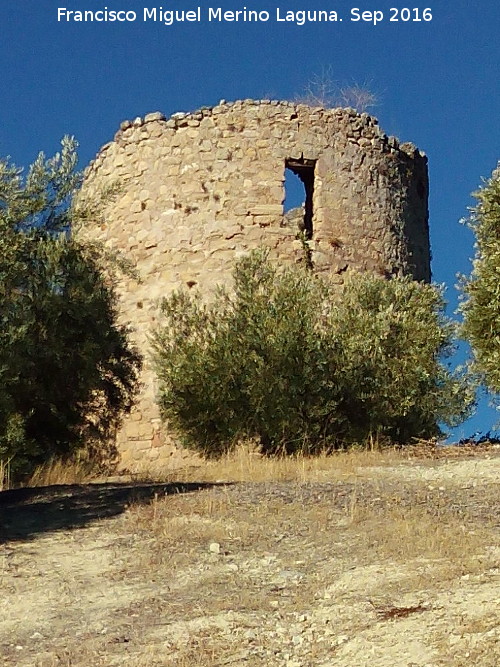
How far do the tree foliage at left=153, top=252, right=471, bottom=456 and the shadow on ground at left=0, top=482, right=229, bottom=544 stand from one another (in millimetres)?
3053

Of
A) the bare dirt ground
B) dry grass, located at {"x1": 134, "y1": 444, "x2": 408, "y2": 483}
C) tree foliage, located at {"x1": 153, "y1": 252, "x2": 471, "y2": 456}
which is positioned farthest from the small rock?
tree foliage, located at {"x1": 153, "y1": 252, "x2": 471, "y2": 456}

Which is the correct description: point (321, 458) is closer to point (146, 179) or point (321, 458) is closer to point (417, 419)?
point (417, 419)

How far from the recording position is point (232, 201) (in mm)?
15688

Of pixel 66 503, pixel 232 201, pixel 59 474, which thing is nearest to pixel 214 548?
pixel 66 503

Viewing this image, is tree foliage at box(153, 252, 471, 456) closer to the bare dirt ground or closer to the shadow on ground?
the shadow on ground

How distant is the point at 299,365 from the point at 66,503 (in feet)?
15.5

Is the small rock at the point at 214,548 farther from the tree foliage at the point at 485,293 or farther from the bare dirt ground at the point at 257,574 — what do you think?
the tree foliage at the point at 485,293

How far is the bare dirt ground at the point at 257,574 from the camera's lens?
512 centimetres

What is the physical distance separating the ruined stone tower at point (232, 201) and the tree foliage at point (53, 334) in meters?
1.58

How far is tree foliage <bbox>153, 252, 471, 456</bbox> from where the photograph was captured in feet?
43.0

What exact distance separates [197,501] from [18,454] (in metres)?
3.96

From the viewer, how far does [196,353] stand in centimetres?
1362

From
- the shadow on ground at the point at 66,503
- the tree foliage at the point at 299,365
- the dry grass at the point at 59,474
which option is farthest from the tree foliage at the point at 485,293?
the dry grass at the point at 59,474

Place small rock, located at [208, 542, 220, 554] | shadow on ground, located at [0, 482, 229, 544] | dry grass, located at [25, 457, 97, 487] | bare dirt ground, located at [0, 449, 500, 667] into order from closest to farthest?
bare dirt ground, located at [0, 449, 500, 667] < small rock, located at [208, 542, 220, 554] < shadow on ground, located at [0, 482, 229, 544] < dry grass, located at [25, 457, 97, 487]
